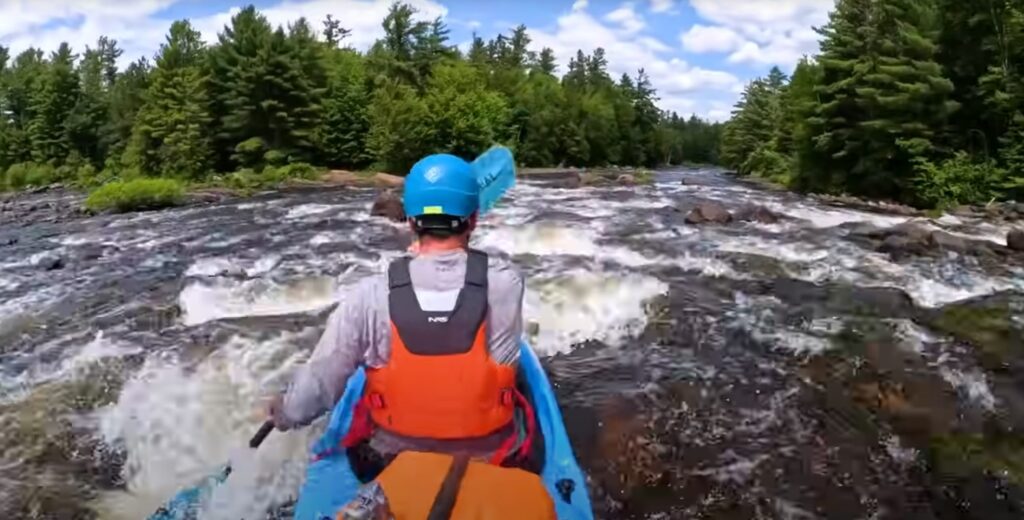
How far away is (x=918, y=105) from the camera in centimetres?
2630

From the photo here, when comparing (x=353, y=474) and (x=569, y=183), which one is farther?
(x=569, y=183)

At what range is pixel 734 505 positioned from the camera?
17.5ft

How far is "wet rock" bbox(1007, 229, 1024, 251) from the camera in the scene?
13852 millimetres

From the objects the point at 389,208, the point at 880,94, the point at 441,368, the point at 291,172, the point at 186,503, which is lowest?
the point at 291,172

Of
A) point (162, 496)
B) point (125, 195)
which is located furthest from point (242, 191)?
point (162, 496)

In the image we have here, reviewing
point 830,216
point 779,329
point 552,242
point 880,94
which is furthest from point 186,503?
point 880,94

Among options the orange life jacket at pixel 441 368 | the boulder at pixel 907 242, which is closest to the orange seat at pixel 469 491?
the orange life jacket at pixel 441 368

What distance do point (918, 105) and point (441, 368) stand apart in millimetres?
28012

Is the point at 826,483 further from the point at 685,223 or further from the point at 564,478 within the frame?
the point at 685,223

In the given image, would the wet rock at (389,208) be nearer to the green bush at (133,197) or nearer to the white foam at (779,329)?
the green bush at (133,197)

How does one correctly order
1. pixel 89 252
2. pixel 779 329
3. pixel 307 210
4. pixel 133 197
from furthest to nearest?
pixel 133 197
pixel 307 210
pixel 89 252
pixel 779 329

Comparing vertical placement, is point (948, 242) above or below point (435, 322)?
below

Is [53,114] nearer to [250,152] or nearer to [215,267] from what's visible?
[250,152]

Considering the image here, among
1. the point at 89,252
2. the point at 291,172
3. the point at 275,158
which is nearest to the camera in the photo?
the point at 89,252
